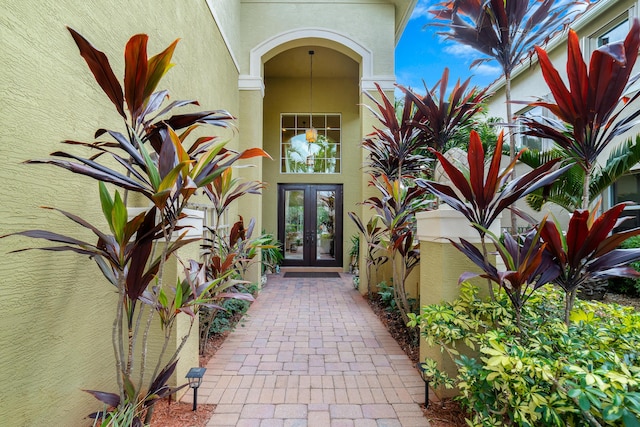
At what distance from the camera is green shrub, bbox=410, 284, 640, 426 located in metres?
1.15

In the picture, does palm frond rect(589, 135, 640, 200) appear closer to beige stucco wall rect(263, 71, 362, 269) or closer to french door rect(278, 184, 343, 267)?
beige stucco wall rect(263, 71, 362, 269)

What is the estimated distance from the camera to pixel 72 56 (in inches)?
67.9

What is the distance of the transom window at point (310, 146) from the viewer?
8.42 meters

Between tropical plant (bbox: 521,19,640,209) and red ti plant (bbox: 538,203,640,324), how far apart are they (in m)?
0.37

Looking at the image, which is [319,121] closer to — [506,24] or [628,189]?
[506,24]

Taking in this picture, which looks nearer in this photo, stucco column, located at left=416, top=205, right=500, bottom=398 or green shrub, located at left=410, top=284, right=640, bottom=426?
green shrub, located at left=410, top=284, right=640, bottom=426

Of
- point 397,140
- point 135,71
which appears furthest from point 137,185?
point 397,140

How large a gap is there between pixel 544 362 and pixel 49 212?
8.02 ft

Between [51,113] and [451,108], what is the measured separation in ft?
9.79

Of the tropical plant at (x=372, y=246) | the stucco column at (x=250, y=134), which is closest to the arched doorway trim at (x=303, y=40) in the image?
the stucco column at (x=250, y=134)

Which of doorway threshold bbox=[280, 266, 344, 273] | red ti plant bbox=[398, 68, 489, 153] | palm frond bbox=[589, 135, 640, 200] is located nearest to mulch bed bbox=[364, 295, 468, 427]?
red ti plant bbox=[398, 68, 489, 153]

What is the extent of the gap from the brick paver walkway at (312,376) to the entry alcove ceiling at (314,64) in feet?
18.9

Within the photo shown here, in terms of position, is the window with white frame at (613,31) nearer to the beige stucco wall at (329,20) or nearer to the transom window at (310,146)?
the beige stucco wall at (329,20)

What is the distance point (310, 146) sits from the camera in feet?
27.8
